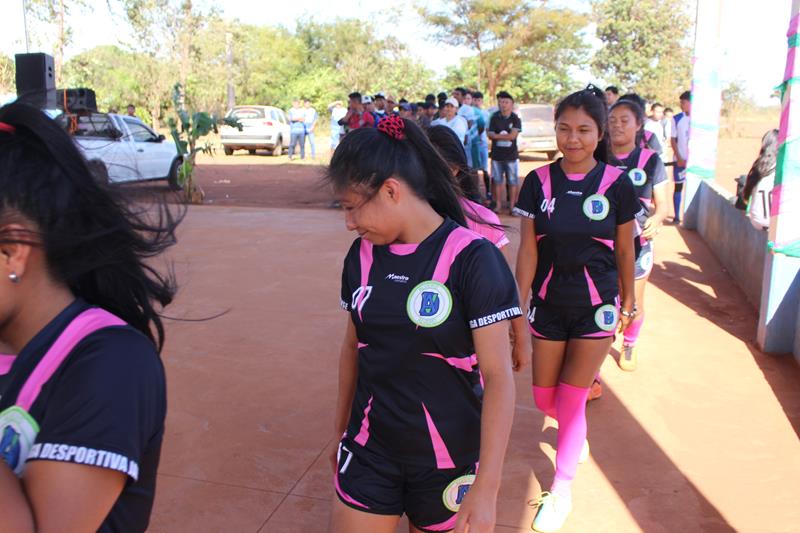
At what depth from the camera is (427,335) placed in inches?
76.0

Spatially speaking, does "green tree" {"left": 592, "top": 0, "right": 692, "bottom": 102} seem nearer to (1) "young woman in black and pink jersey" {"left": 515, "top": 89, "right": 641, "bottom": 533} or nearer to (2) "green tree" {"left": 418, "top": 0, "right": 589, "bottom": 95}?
(2) "green tree" {"left": 418, "top": 0, "right": 589, "bottom": 95}

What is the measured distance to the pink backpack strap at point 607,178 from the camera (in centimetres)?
334

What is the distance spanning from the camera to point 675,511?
3.40m

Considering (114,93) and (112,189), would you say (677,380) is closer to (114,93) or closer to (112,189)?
(112,189)

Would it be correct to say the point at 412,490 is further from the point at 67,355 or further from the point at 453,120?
the point at 453,120

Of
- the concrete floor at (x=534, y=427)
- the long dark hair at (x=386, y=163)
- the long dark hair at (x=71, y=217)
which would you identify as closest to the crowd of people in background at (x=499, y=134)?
the concrete floor at (x=534, y=427)

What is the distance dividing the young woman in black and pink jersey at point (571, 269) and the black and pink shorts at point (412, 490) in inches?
54.1

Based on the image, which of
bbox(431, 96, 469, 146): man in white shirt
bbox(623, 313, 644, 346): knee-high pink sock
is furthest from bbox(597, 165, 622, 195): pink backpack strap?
bbox(431, 96, 469, 146): man in white shirt

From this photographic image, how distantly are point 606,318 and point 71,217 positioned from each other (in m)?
2.56

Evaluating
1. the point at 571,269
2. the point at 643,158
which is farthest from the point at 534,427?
the point at 643,158

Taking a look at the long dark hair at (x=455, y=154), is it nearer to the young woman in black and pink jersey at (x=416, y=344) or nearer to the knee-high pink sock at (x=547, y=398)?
the knee-high pink sock at (x=547, y=398)

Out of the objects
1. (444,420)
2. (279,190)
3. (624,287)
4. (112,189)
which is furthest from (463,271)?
(279,190)

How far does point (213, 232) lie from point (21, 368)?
32.3ft

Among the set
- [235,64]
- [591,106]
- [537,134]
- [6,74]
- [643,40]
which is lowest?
[591,106]
